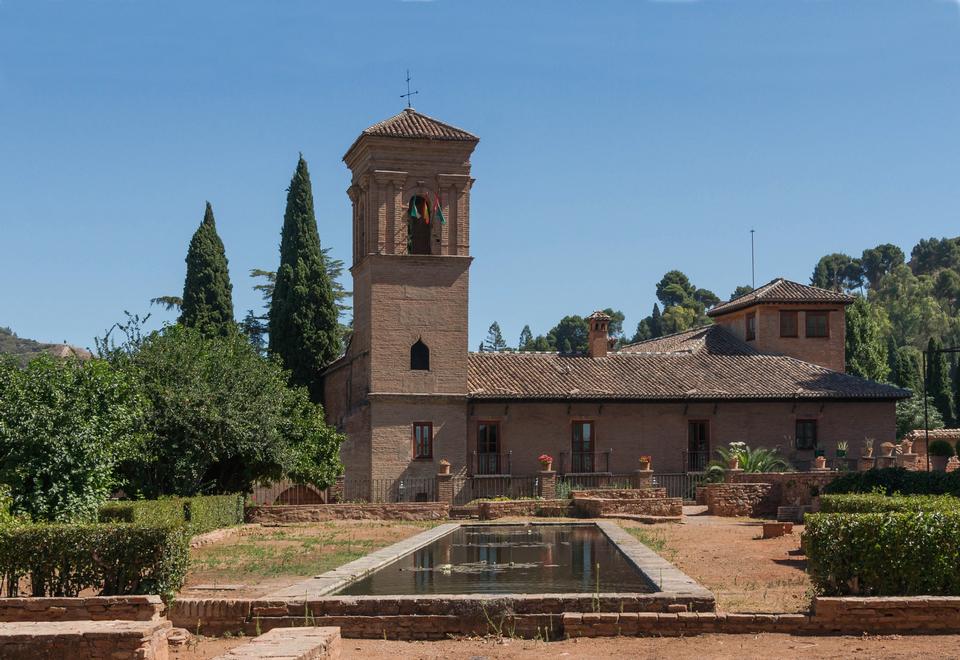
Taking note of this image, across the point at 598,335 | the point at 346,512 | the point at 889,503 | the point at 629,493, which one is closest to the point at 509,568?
the point at 889,503

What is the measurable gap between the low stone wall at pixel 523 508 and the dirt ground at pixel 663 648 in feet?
59.4

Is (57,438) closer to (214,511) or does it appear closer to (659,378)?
(214,511)

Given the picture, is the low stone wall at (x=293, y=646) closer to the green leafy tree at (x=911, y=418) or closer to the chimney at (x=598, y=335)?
the chimney at (x=598, y=335)

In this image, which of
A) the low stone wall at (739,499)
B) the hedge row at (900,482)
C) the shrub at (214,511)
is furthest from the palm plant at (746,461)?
the shrub at (214,511)

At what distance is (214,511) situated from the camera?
2592cm

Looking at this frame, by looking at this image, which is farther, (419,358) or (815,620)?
(419,358)

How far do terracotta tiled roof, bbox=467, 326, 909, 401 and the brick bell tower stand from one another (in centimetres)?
133

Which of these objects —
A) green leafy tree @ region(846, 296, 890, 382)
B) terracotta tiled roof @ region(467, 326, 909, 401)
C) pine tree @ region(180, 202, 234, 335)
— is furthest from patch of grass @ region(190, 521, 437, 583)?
green leafy tree @ region(846, 296, 890, 382)

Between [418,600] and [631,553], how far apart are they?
6695 mm

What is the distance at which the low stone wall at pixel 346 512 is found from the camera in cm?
2939

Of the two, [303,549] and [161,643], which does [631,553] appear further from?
[161,643]

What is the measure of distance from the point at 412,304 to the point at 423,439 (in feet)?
13.0

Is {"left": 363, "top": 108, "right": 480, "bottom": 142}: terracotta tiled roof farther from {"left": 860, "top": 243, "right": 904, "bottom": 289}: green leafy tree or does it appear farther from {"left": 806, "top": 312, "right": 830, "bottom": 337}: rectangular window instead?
{"left": 860, "top": 243, "right": 904, "bottom": 289}: green leafy tree

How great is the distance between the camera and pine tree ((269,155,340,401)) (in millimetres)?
41750
